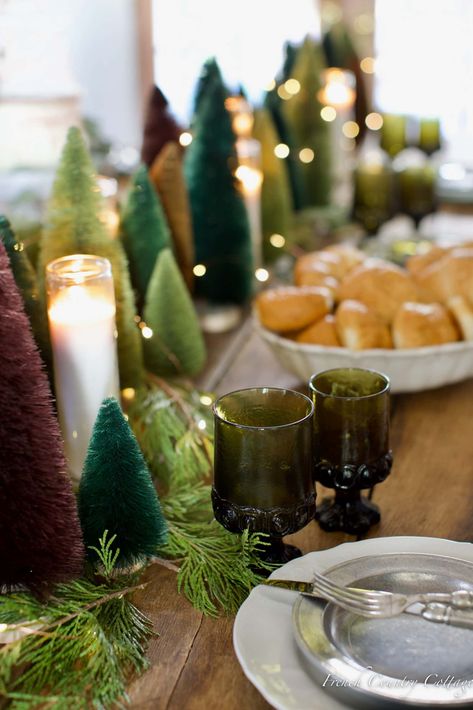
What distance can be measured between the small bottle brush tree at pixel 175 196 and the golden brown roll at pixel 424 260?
33 cm

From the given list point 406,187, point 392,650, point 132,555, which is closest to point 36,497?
point 132,555

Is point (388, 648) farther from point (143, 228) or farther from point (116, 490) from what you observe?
point (143, 228)

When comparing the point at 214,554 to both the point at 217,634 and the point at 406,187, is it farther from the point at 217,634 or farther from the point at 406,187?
the point at 406,187


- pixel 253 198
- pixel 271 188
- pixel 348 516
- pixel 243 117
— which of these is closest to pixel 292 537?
pixel 348 516

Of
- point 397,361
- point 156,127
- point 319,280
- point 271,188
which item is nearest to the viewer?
point 397,361

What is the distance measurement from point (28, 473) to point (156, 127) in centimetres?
82

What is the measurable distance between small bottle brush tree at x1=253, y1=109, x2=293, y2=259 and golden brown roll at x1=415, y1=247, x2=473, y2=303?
1.61 ft

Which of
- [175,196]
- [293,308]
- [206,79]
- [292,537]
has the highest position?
[206,79]

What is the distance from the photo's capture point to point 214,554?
2.42 ft

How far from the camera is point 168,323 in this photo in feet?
3.57

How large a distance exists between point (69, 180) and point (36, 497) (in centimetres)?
41

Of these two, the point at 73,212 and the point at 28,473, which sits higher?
the point at 73,212

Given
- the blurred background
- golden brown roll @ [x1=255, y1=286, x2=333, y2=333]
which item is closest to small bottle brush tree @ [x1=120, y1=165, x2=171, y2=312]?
the blurred background

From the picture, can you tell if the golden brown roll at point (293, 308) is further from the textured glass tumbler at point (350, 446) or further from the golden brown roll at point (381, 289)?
the textured glass tumbler at point (350, 446)
